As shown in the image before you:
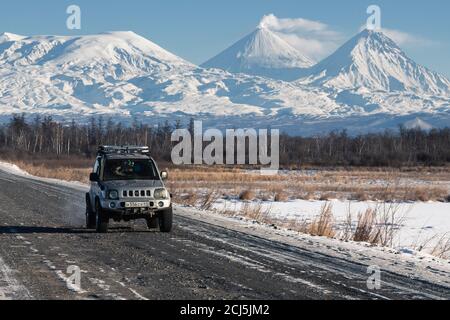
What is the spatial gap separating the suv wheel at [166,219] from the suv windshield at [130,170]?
107 centimetres

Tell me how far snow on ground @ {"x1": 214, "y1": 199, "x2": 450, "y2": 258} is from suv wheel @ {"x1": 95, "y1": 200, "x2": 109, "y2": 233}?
21.4 ft

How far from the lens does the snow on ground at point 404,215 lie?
20378mm

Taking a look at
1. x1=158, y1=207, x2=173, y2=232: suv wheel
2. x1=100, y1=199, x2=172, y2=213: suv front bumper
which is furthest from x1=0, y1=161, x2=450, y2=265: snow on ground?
x1=100, y1=199, x2=172, y2=213: suv front bumper

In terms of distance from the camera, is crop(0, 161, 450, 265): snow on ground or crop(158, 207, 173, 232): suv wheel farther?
crop(0, 161, 450, 265): snow on ground

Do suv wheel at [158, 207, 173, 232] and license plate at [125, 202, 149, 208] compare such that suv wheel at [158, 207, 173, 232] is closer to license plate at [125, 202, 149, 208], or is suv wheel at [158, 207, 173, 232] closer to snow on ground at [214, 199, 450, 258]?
license plate at [125, 202, 149, 208]

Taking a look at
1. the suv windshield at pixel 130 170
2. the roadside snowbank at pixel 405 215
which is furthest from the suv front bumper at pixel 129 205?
the roadside snowbank at pixel 405 215

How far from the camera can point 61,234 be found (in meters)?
16.8

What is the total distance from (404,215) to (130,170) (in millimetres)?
14107

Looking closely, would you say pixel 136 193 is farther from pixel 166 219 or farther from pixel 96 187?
pixel 96 187

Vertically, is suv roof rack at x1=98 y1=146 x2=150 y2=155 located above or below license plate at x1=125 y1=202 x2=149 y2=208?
above

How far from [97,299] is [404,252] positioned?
775 cm

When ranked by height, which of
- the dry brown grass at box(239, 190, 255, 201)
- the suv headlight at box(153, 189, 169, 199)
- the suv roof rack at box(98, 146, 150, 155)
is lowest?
the dry brown grass at box(239, 190, 255, 201)

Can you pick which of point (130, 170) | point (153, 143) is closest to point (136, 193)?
point (130, 170)

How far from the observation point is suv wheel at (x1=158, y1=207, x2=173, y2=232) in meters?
16.8
